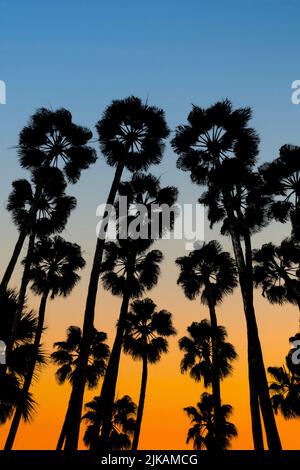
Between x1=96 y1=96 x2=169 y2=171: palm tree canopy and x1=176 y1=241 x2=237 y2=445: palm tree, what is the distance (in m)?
9.04

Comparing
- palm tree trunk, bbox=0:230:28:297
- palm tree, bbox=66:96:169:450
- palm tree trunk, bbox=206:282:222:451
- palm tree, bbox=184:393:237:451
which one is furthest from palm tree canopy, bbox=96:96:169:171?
palm tree, bbox=184:393:237:451

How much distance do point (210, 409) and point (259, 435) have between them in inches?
812

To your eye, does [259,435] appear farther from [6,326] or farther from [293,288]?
[6,326]

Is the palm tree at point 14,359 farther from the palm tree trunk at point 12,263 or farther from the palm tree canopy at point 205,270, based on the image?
the palm tree canopy at point 205,270

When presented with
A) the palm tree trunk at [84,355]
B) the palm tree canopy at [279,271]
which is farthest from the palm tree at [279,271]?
the palm tree trunk at [84,355]

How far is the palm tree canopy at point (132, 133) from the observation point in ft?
56.6

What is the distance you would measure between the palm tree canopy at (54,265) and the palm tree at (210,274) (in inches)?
267

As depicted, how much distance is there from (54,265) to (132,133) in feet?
33.5

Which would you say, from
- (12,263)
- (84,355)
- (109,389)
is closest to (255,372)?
(84,355)

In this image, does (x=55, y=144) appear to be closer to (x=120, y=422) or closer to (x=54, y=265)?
(x=54, y=265)

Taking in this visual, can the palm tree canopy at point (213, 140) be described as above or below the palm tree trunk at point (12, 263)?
above

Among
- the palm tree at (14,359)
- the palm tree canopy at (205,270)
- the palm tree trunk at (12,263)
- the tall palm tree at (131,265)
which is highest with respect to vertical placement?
the palm tree canopy at (205,270)

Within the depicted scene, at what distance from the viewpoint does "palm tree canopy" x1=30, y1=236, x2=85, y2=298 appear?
2319 cm

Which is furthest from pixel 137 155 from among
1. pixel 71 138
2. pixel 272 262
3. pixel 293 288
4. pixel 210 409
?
pixel 210 409
